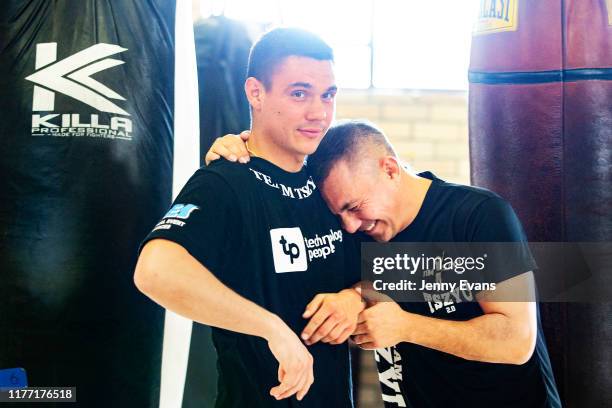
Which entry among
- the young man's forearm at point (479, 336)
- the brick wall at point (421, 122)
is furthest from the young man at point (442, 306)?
the brick wall at point (421, 122)

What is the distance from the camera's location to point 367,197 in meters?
1.08

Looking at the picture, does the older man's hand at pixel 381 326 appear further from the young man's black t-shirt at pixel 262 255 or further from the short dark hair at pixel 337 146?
the short dark hair at pixel 337 146

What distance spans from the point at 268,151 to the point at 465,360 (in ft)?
1.58

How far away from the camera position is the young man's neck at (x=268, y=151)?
1039mm

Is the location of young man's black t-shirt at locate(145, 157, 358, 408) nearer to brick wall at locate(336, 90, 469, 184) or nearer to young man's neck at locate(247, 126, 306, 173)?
young man's neck at locate(247, 126, 306, 173)

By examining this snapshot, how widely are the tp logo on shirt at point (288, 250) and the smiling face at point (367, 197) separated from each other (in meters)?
0.10

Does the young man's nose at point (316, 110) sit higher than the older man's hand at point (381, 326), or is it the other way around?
the young man's nose at point (316, 110)

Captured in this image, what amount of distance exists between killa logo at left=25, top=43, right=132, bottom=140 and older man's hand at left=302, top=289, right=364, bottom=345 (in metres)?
0.44

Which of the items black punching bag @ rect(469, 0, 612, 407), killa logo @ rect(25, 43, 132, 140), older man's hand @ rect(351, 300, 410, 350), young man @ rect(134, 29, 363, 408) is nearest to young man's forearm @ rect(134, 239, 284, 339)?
young man @ rect(134, 29, 363, 408)

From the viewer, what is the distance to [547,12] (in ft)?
3.72

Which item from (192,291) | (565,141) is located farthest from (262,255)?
(565,141)

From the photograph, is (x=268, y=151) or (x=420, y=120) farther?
(x=420, y=120)

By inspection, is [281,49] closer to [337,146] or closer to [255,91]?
[255,91]

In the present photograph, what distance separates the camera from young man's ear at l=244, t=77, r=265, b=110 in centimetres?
102
